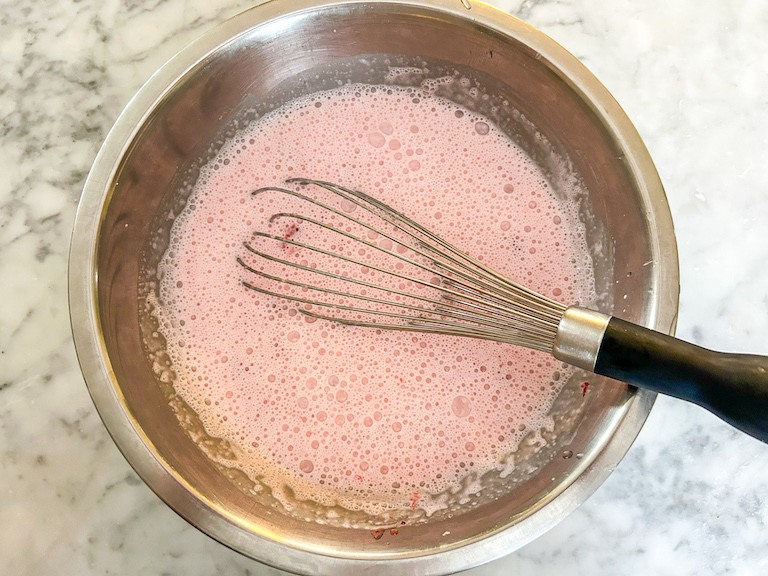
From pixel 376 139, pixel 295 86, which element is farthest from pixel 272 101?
pixel 376 139

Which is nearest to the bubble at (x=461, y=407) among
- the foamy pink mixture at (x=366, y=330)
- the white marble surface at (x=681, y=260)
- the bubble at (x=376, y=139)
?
the foamy pink mixture at (x=366, y=330)

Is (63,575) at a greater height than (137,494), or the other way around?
(137,494)

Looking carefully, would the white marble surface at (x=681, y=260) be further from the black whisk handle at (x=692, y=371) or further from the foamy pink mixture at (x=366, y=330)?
the black whisk handle at (x=692, y=371)

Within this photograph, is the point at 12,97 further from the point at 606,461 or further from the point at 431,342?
the point at 606,461

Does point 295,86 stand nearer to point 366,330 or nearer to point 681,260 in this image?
point 366,330

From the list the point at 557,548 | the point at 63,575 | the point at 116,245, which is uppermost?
the point at 116,245

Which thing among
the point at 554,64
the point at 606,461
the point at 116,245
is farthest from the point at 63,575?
the point at 554,64
